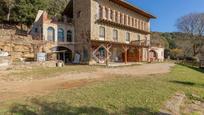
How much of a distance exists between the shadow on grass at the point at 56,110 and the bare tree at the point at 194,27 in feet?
142

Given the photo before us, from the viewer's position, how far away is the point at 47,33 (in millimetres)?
22891

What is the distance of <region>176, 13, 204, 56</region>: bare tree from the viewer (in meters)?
43.2

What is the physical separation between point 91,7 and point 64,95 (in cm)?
1709

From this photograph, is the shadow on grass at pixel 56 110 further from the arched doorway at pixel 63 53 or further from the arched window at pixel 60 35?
the arched window at pixel 60 35

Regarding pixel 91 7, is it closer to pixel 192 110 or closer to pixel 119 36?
pixel 119 36

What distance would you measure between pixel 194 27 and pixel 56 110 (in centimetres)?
4555

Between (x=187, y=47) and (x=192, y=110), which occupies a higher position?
(x=187, y=47)

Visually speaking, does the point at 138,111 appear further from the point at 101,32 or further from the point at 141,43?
the point at 141,43

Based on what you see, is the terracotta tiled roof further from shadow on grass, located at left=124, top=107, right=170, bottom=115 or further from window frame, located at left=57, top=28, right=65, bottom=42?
shadow on grass, located at left=124, top=107, right=170, bottom=115

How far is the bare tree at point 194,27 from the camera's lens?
43250 mm

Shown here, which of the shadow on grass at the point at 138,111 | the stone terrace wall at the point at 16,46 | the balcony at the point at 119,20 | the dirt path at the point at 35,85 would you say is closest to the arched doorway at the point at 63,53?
the stone terrace wall at the point at 16,46

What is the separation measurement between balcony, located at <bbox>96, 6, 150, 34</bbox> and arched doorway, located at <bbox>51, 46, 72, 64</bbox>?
221 inches

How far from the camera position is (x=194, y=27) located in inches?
1737

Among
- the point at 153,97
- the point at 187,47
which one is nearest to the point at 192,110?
the point at 153,97
